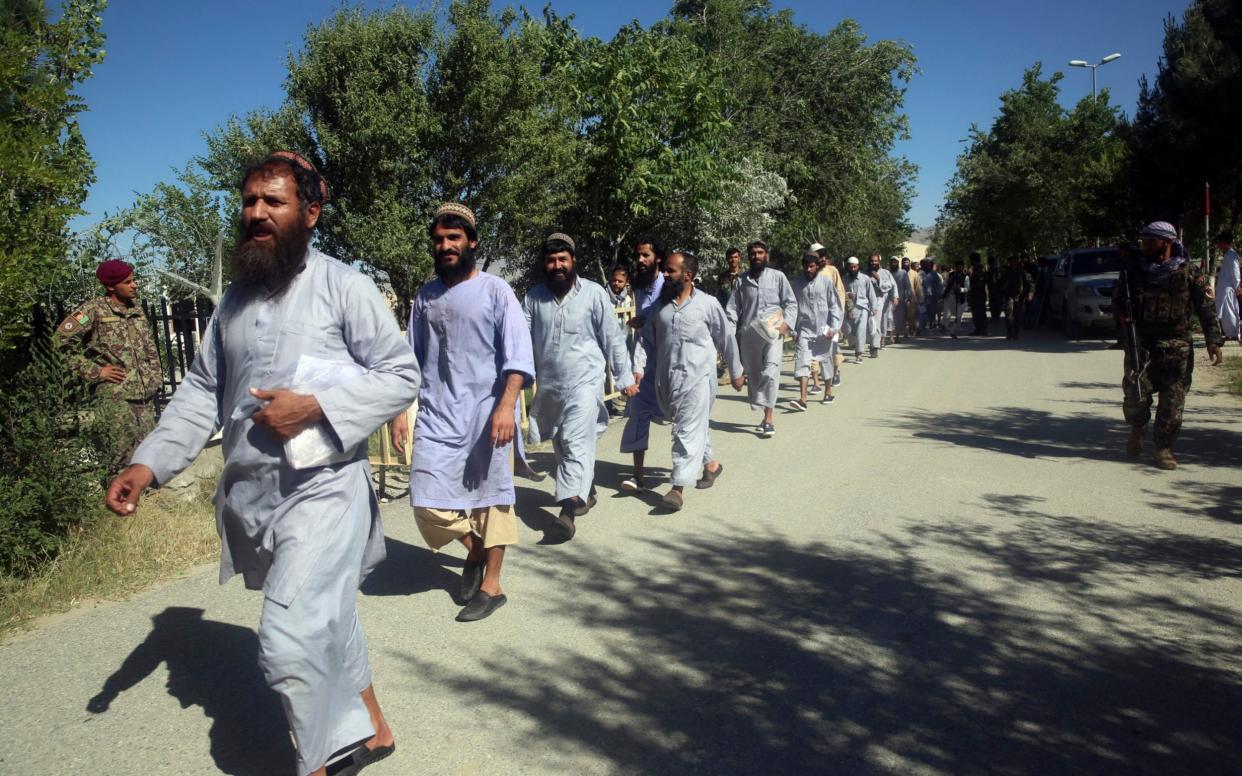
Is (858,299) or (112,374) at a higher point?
(858,299)

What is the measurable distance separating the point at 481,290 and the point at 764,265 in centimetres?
592

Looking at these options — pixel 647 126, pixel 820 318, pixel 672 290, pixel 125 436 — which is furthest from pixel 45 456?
pixel 647 126

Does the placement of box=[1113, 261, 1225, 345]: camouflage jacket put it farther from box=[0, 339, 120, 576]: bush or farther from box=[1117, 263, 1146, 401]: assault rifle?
box=[0, 339, 120, 576]: bush

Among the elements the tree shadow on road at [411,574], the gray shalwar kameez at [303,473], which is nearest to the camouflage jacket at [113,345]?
the tree shadow on road at [411,574]

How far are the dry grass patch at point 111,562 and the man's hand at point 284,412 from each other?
2.82 meters

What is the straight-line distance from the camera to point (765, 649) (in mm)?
4406

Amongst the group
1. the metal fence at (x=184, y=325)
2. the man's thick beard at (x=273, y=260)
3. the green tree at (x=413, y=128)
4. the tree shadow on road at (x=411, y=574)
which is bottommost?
the tree shadow on road at (x=411, y=574)

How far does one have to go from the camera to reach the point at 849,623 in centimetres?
469

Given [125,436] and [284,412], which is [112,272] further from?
[284,412]

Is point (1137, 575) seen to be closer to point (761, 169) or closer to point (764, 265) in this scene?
point (764, 265)

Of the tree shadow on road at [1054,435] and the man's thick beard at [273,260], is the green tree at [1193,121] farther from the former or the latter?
the man's thick beard at [273,260]

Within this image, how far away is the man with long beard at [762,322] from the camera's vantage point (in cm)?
1002

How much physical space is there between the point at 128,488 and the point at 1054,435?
28.5ft

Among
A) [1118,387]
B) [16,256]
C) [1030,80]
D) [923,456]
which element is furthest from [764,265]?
[1030,80]
